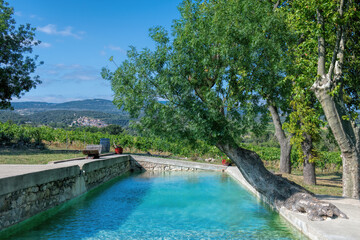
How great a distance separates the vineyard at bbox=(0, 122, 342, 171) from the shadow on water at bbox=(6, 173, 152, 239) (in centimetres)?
1011

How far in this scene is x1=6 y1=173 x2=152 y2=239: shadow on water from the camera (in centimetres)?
720

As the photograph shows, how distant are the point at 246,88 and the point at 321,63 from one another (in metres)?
2.35

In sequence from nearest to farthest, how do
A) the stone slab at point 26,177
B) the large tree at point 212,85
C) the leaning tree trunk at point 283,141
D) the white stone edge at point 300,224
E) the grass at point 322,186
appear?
the white stone edge at point 300,224 → the stone slab at point 26,177 → the large tree at point 212,85 → the grass at point 322,186 → the leaning tree trunk at point 283,141

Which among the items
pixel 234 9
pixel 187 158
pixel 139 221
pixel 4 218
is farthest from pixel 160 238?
pixel 187 158

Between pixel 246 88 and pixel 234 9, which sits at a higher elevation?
pixel 234 9

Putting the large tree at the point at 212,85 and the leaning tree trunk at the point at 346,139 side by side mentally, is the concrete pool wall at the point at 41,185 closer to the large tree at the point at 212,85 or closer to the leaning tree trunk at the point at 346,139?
the large tree at the point at 212,85

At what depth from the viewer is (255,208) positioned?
10.3m

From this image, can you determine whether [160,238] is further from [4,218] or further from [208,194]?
[208,194]

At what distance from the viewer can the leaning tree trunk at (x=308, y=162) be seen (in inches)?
567

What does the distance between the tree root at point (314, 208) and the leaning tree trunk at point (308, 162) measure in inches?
246

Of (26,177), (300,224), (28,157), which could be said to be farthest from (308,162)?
(28,157)

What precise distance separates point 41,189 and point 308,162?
11.3 metres

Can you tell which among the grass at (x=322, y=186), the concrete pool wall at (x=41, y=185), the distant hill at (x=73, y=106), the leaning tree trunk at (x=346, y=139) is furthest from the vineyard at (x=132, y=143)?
the distant hill at (x=73, y=106)

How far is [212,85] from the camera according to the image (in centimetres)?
1012
